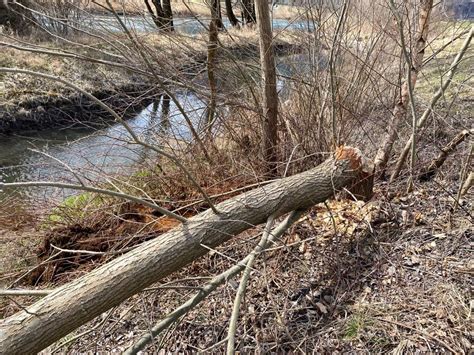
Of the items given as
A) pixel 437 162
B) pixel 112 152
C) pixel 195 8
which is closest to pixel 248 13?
pixel 195 8

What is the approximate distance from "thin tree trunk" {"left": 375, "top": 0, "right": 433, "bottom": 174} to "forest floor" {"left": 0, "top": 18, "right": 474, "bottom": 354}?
1.19ft

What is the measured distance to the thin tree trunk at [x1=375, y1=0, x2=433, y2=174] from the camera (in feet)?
11.7

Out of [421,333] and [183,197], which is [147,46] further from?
[421,333]

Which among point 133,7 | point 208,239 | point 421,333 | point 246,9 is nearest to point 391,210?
point 421,333

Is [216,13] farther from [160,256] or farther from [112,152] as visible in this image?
[160,256]

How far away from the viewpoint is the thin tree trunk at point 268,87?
4.00m

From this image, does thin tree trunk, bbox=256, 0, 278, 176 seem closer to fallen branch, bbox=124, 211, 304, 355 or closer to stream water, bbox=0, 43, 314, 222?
stream water, bbox=0, 43, 314, 222

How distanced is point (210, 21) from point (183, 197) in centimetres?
213

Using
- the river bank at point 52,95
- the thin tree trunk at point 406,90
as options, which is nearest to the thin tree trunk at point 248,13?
the river bank at point 52,95

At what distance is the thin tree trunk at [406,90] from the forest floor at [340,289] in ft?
1.19

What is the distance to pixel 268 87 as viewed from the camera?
164 inches

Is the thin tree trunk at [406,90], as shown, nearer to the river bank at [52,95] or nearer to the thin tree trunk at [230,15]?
the thin tree trunk at [230,15]

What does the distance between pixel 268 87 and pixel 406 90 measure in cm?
134

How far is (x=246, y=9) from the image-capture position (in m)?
5.07
